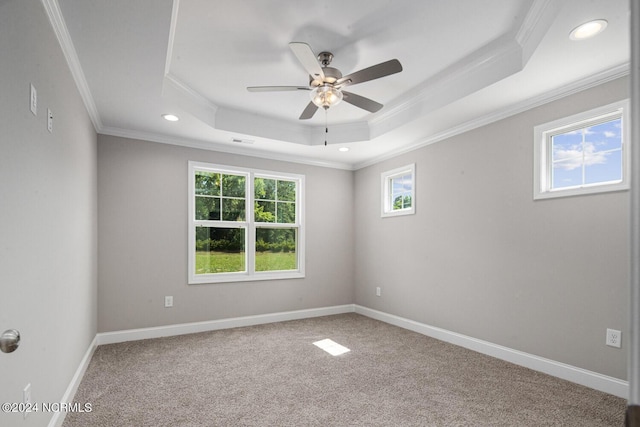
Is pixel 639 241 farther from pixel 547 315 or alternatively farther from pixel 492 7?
pixel 547 315

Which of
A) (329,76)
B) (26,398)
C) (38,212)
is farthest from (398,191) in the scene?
(26,398)

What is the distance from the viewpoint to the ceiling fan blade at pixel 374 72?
97.5 inches

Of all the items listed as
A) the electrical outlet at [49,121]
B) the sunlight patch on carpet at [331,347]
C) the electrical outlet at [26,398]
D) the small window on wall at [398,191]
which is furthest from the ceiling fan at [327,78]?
the sunlight patch on carpet at [331,347]

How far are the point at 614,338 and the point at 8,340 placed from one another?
3561 millimetres

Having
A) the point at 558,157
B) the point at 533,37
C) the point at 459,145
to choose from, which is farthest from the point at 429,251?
the point at 533,37

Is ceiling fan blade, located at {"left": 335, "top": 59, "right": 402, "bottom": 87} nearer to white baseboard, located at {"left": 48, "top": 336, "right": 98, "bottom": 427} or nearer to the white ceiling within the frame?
the white ceiling

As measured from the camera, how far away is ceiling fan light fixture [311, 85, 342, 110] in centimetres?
291

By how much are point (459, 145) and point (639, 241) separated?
3886mm

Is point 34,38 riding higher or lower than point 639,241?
higher

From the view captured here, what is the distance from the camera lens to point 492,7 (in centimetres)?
236

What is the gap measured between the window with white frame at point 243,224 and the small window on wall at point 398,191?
1226mm

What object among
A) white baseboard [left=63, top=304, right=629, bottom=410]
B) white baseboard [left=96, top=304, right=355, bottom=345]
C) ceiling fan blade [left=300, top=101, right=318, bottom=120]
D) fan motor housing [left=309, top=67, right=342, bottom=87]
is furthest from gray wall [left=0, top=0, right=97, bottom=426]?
ceiling fan blade [left=300, top=101, right=318, bottom=120]

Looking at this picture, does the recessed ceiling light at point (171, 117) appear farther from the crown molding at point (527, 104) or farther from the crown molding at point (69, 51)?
the crown molding at point (527, 104)

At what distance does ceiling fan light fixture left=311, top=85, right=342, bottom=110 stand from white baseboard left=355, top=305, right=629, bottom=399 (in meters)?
2.79
